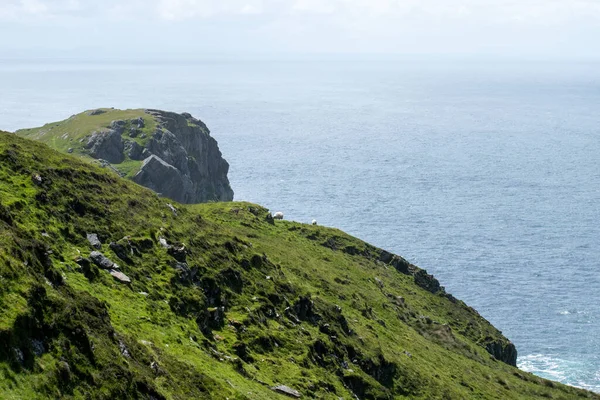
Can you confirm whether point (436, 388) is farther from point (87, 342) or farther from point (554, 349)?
point (554, 349)

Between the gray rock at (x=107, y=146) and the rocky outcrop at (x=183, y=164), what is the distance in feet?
12.4

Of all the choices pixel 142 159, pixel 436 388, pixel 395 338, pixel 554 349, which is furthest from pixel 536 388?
pixel 142 159

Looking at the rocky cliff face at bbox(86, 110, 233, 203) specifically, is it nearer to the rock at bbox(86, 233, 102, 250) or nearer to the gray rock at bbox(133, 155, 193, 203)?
the gray rock at bbox(133, 155, 193, 203)

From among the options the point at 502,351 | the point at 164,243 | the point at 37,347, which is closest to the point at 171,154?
the point at 502,351

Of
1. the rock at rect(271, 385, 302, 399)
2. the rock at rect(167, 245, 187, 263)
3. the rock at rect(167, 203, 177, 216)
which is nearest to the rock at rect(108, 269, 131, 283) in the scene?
the rock at rect(167, 245, 187, 263)

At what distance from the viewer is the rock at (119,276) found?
44.4 m

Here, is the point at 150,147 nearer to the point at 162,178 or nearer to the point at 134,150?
the point at 134,150

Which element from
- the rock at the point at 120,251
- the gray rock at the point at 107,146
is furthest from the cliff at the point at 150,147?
the rock at the point at 120,251

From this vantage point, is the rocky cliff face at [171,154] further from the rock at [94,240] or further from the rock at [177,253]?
the rock at [94,240]

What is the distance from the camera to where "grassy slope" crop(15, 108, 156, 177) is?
14150cm

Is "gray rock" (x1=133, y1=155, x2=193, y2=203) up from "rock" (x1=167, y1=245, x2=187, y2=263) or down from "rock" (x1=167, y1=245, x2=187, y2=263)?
down

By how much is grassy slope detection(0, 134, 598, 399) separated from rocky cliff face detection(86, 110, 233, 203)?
62629 mm

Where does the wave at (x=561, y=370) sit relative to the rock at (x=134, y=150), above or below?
below

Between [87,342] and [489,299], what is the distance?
425ft
